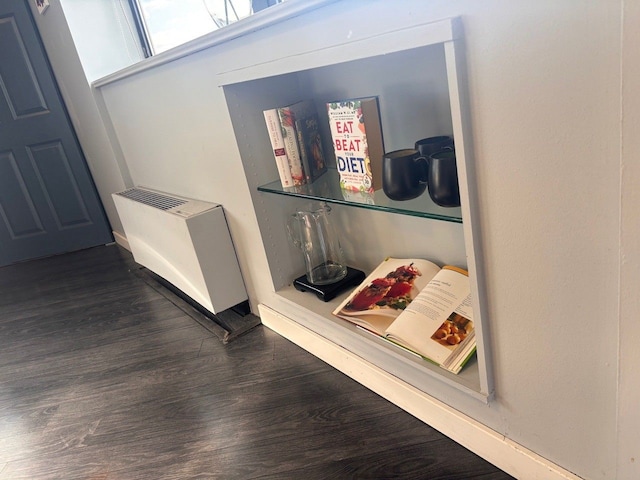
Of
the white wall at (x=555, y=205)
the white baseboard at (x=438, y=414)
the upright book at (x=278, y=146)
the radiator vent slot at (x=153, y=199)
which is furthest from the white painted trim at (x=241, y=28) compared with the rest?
the white baseboard at (x=438, y=414)

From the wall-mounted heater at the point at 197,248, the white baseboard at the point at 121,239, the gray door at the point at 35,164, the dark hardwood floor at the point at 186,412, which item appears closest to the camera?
the dark hardwood floor at the point at 186,412

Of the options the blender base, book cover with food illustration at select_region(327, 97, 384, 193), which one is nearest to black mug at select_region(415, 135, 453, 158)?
book cover with food illustration at select_region(327, 97, 384, 193)

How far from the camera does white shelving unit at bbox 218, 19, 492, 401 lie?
2.63 ft

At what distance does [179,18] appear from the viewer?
2154 millimetres

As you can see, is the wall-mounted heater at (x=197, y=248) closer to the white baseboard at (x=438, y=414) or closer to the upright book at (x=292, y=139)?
the white baseboard at (x=438, y=414)

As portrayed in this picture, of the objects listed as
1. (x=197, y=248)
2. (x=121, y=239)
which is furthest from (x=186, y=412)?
(x=121, y=239)

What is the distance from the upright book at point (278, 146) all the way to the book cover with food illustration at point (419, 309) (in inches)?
14.7

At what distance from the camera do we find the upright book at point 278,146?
1.32 m

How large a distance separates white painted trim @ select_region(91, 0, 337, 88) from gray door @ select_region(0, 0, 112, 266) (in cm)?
149

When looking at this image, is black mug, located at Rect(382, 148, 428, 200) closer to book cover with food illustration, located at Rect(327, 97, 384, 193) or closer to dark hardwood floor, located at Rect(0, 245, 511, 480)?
book cover with food illustration, located at Rect(327, 97, 384, 193)

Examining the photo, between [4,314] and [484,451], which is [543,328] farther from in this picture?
[4,314]

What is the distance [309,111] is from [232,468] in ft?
3.16

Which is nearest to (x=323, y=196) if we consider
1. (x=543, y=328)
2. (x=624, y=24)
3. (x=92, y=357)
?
(x=543, y=328)

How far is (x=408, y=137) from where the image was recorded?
1178mm
